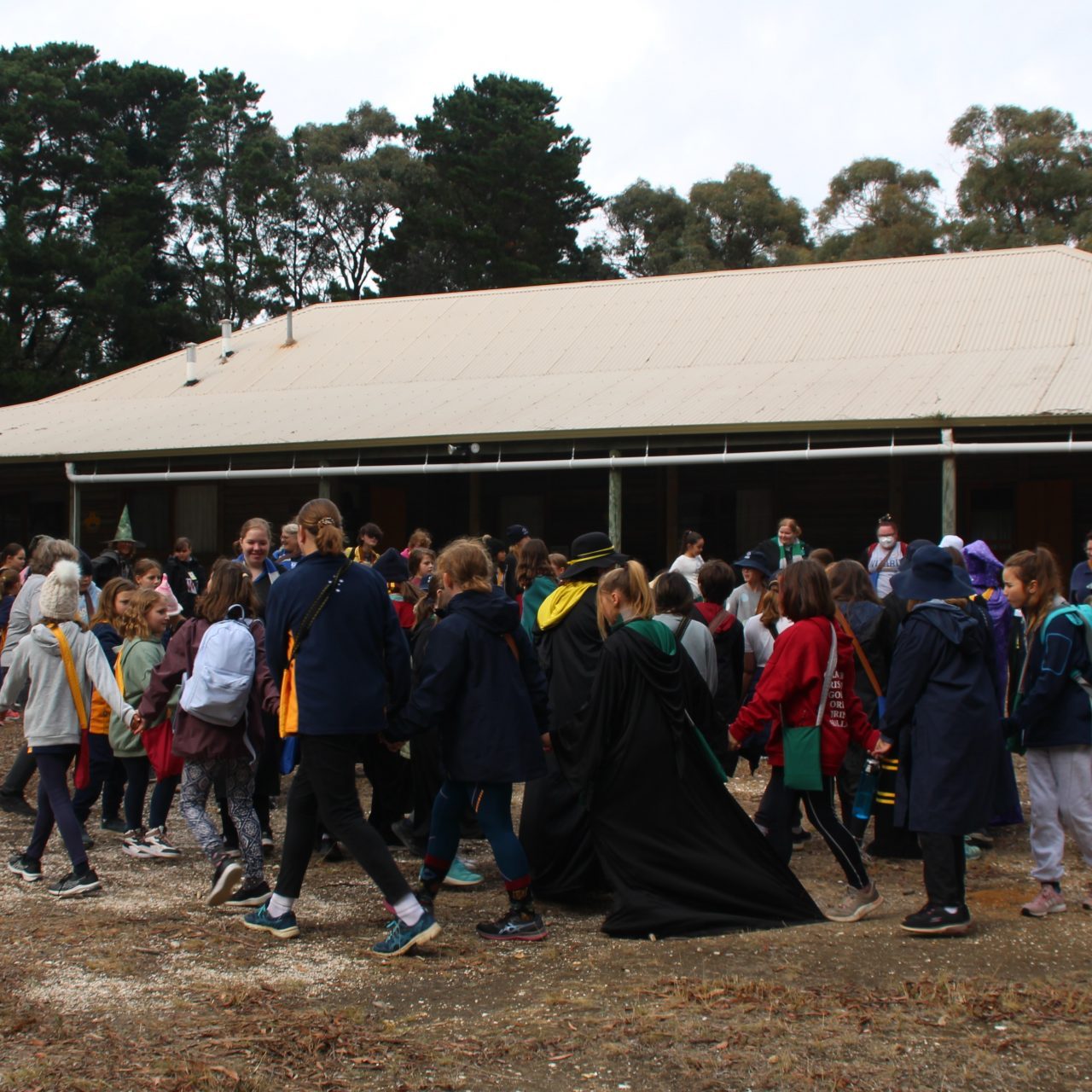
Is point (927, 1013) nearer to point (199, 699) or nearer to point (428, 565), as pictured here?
point (199, 699)

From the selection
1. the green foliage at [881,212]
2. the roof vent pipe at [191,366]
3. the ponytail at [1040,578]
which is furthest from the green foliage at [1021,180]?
the ponytail at [1040,578]

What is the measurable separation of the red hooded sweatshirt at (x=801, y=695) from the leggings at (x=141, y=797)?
10.8ft

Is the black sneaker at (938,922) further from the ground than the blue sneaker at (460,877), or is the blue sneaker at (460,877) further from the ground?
the black sneaker at (938,922)

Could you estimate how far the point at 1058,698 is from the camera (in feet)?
19.4

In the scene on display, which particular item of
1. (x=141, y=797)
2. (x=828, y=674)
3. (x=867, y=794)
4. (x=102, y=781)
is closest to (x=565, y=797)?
(x=828, y=674)

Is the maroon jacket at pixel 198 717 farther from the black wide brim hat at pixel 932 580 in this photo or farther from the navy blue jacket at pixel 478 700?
the black wide brim hat at pixel 932 580

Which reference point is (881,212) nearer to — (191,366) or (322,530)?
(191,366)

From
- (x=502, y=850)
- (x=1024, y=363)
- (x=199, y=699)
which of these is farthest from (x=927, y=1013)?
(x=1024, y=363)

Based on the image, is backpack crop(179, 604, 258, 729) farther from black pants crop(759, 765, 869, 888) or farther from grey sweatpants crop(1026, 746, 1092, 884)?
grey sweatpants crop(1026, 746, 1092, 884)

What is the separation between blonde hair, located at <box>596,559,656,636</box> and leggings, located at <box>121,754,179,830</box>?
296 centimetres

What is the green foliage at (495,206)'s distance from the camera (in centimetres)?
4516

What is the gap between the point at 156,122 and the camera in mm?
49312

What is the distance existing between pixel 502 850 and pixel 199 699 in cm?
159

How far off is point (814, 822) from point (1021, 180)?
40.1 m
